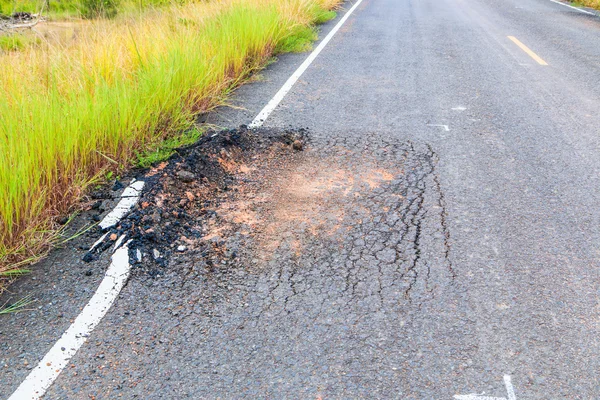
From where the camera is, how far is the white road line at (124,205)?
3.71 metres

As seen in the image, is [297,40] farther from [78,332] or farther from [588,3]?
[588,3]

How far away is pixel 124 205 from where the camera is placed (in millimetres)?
3924

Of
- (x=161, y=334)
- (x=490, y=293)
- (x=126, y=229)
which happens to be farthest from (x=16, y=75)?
(x=490, y=293)

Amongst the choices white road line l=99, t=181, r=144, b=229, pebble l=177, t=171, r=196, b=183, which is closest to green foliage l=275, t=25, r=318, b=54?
pebble l=177, t=171, r=196, b=183

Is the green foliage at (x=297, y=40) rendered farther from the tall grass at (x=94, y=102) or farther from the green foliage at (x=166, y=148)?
the green foliage at (x=166, y=148)

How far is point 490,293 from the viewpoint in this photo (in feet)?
10.2

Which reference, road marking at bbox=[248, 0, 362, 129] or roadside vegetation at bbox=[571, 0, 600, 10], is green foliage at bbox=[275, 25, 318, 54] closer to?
road marking at bbox=[248, 0, 362, 129]

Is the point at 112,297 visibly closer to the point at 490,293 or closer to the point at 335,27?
the point at 490,293

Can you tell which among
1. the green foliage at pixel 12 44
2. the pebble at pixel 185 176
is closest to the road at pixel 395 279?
the pebble at pixel 185 176

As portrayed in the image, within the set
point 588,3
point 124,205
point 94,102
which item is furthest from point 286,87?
point 588,3

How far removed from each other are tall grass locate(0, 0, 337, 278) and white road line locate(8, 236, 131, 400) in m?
0.51

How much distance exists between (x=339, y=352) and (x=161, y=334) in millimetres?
888

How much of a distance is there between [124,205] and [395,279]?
1.98 m

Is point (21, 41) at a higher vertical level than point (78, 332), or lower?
higher
